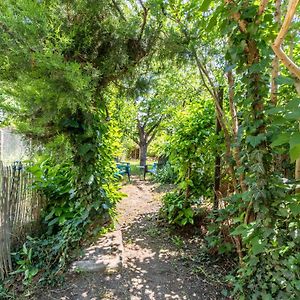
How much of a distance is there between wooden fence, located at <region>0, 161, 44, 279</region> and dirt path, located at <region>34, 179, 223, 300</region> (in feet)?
2.61

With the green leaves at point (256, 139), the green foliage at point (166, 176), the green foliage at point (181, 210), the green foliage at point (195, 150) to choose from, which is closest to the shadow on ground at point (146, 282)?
the green foliage at point (181, 210)

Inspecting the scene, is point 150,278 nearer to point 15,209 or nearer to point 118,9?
point 15,209

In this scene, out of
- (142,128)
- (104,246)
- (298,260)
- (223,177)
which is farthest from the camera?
(142,128)

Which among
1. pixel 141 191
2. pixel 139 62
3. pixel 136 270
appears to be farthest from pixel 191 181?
pixel 141 191

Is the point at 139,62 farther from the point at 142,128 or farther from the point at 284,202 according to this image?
the point at 142,128

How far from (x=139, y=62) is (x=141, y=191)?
4204 mm

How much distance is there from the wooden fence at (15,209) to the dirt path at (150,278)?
80 centimetres

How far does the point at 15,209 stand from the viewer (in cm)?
273

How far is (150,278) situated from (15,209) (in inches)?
61.4

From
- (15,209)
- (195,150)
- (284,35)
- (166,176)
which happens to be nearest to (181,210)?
(195,150)

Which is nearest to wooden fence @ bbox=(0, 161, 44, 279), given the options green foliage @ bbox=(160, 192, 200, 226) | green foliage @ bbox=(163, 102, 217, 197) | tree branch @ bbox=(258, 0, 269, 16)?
green foliage @ bbox=(160, 192, 200, 226)

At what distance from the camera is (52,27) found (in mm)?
1861

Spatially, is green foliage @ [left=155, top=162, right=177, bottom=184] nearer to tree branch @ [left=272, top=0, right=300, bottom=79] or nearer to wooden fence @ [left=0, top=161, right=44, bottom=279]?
wooden fence @ [left=0, top=161, right=44, bottom=279]

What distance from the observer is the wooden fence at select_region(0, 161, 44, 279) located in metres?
2.59
